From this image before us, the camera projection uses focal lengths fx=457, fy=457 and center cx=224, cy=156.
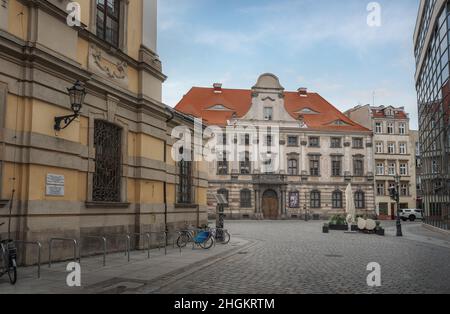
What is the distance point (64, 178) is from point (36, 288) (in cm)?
398

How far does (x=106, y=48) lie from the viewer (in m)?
14.3

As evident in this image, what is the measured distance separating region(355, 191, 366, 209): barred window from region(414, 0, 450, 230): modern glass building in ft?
72.2

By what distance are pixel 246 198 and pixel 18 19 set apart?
152 feet

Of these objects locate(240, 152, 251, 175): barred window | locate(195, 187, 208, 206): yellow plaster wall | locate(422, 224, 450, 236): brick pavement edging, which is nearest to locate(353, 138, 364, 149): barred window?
locate(240, 152, 251, 175): barred window

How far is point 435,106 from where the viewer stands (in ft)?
98.7

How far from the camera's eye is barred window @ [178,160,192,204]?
64.6 ft

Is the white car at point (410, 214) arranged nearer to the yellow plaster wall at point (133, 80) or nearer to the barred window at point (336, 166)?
the barred window at point (336, 166)

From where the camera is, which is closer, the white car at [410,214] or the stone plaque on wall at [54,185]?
the stone plaque on wall at [54,185]

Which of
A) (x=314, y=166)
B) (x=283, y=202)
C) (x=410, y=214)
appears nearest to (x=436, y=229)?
(x=283, y=202)

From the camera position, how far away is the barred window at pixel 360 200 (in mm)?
59125

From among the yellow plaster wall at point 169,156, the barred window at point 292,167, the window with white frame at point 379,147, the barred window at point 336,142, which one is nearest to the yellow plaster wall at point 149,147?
the yellow plaster wall at point 169,156

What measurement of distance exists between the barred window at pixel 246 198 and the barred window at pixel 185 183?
117 ft

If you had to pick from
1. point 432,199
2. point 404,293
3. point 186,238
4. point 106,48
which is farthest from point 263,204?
point 404,293

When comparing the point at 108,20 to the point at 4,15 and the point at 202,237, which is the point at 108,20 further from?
the point at 202,237
